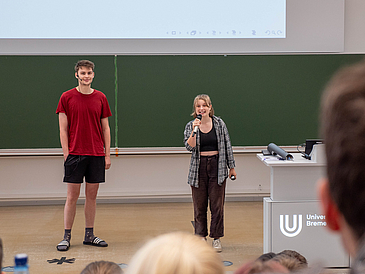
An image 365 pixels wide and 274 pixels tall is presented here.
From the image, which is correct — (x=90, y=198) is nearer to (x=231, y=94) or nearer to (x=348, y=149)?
(x=231, y=94)

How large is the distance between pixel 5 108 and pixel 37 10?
4.43ft

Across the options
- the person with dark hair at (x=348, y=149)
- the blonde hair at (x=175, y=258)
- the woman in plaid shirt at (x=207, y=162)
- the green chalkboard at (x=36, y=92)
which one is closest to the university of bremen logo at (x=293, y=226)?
the woman in plaid shirt at (x=207, y=162)

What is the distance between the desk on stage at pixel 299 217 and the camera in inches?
113

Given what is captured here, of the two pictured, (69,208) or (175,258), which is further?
(69,208)

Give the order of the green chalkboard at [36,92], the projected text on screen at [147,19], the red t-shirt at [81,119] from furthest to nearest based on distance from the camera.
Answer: the green chalkboard at [36,92] < the projected text on screen at [147,19] < the red t-shirt at [81,119]

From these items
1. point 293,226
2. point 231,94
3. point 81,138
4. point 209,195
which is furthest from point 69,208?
point 231,94

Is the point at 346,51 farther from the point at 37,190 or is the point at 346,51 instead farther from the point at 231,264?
the point at 37,190

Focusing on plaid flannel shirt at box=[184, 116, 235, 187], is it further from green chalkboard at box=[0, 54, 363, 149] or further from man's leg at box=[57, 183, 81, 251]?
green chalkboard at box=[0, 54, 363, 149]

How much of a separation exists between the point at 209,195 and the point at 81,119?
4.36ft

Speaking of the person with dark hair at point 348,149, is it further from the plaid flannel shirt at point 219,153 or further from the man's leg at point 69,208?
the man's leg at point 69,208

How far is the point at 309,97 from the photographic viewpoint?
5133 millimetres

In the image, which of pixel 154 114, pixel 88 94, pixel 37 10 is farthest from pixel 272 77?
pixel 37 10

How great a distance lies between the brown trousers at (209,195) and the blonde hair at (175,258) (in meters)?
2.60

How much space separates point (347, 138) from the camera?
0.39m
